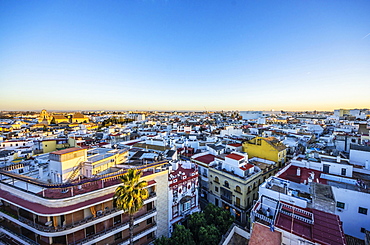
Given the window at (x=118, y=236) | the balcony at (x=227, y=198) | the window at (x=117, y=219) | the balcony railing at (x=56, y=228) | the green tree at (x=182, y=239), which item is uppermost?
the balcony railing at (x=56, y=228)

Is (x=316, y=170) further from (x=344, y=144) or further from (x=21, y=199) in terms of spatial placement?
(x=21, y=199)

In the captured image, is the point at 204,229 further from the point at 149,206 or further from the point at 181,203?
the point at 149,206

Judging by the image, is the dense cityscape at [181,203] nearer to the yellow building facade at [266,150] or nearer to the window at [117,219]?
the window at [117,219]

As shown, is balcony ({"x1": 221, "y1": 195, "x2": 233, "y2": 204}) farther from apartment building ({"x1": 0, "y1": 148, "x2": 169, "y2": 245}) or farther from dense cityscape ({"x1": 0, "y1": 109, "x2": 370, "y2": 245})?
apartment building ({"x1": 0, "y1": 148, "x2": 169, "y2": 245})

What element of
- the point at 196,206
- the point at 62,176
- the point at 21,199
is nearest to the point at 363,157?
the point at 196,206

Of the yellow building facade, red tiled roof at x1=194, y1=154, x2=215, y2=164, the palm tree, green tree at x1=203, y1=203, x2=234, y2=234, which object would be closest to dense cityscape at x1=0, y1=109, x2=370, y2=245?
green tree at x1=203, y1=203, x2=234, y2=234

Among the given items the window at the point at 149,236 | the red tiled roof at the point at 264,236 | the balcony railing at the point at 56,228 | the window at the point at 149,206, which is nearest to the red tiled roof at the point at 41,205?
the balcony railing at the point at 56,228
